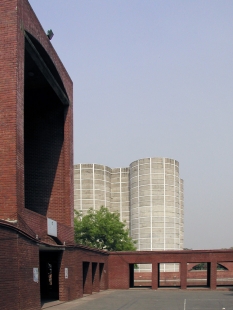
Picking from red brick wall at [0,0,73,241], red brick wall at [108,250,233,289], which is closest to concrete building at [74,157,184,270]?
red brick wall at [108,250,233,289]

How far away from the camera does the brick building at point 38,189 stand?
1839cm

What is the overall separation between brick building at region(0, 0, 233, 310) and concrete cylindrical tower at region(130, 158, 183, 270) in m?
24.4

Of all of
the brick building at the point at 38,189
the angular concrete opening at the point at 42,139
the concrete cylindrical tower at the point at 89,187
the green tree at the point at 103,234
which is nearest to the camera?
the brick building at the point at 38,189

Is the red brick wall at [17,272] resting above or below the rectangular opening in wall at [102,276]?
above

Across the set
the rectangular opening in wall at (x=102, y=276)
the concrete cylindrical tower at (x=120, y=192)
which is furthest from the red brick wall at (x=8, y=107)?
the concrete cylindrical tower at (x=120, y=192)

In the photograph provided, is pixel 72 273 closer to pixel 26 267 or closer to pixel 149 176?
pixel 26 267

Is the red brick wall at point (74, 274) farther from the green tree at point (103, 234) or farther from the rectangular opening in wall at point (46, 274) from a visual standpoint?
the green tree at point (103, 234)

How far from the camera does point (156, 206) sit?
64.4 metres

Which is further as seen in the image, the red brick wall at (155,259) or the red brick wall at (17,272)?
the red brick wall at (155,259)

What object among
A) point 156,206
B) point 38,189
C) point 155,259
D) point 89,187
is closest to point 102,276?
point 155,259

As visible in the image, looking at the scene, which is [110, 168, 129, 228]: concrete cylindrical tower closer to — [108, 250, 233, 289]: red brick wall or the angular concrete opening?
[108, 250, 233, 289]: red brick wall

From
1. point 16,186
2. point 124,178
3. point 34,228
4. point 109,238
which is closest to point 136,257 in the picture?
point 109,238

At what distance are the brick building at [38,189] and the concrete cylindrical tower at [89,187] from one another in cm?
2937

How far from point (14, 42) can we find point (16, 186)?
5.44 meters
